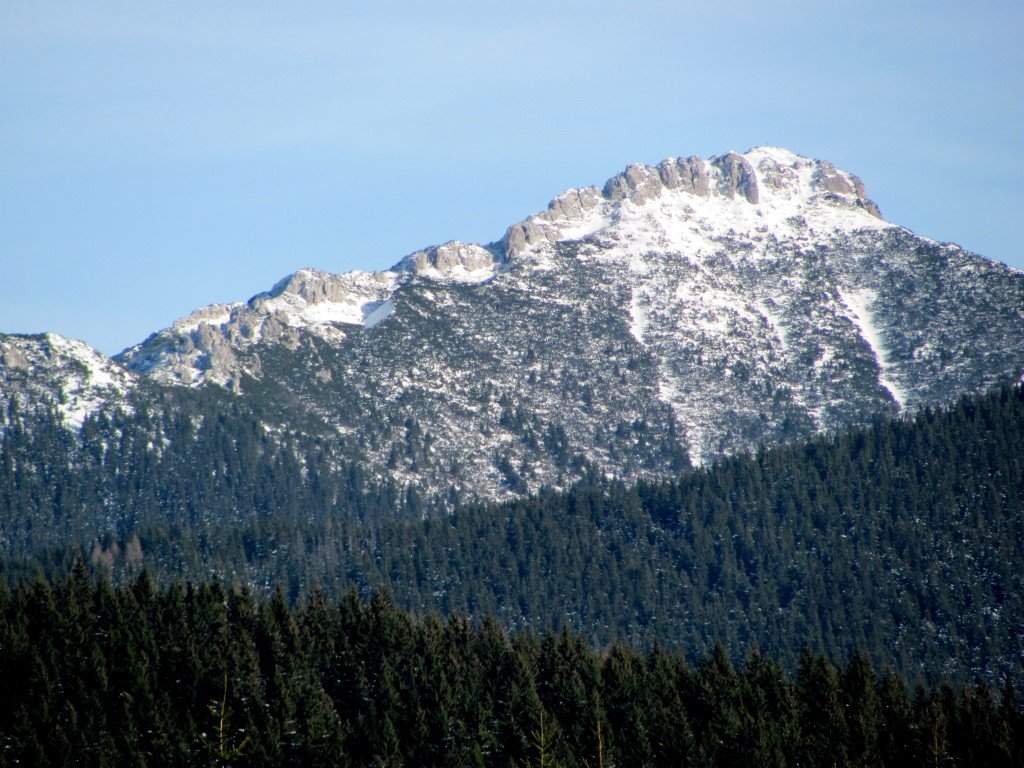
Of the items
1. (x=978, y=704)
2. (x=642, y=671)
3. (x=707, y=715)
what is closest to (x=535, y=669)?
(x=642, y=671)

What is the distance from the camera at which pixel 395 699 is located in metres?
99.0

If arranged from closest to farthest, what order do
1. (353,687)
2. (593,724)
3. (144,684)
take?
(593,724) → (144,684) → (353,687)

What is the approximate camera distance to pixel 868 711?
96.8 m

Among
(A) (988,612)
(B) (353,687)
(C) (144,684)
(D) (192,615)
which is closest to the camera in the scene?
(C) (144,684)

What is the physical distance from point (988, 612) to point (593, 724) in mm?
123416

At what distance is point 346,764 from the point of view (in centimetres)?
8438

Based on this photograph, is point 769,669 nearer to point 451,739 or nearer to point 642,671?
point 642,671

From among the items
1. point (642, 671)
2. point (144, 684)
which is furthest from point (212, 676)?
point (642, 671)

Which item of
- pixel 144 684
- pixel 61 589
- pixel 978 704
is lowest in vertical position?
pixel 978 704

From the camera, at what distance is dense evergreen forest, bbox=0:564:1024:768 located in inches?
3482

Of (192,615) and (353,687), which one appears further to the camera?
(192,615)

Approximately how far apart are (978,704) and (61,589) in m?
81.1

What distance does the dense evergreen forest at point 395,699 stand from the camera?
88438mm

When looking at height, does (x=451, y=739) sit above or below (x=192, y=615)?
below
